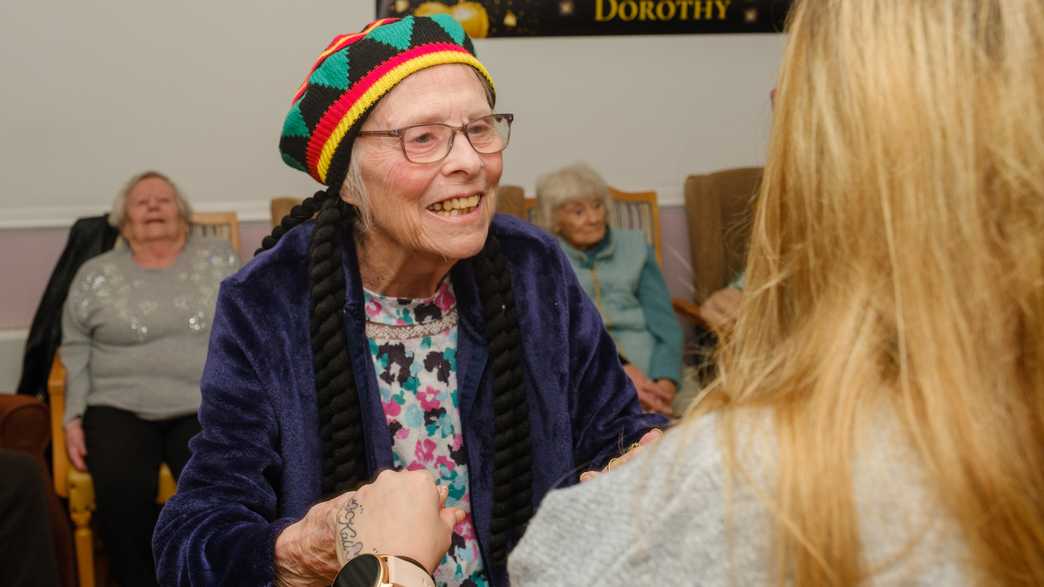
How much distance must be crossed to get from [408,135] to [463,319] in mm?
330

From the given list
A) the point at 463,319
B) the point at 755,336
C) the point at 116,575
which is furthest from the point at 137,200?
the point at 755,336

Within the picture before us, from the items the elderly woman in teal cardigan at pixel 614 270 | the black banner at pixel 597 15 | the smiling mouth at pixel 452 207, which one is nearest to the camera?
the smiling mouth at pixel 452 207

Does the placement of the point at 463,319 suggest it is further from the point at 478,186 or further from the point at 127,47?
the point at 127,47

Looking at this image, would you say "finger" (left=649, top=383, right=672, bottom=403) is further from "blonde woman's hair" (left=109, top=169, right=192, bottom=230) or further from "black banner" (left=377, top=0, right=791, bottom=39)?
"blonde woman's hair" (left=109, top=169, right=192, bottom=230)

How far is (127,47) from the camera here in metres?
4.14

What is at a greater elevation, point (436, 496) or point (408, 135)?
point (408, 135)

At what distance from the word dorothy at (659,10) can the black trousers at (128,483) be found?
263cm

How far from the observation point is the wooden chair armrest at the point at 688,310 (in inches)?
164

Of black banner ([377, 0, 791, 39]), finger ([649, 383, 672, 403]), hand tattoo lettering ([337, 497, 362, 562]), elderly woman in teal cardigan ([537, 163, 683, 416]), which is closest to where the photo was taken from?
hand tattoo lettering ([337, 497, 362, 562])

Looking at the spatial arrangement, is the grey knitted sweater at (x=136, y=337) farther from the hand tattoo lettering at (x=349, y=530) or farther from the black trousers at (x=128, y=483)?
the hand tattoo lettering at (x=349, y=530)

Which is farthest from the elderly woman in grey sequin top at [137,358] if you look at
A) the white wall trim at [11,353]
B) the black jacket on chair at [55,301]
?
the white wall trim at [11,353]

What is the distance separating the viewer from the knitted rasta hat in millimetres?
1499

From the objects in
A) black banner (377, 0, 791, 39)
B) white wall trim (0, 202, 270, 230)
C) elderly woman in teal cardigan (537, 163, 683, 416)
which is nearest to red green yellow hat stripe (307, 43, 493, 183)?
elderly woman in teal cardigan (537, 163, 683, 416)

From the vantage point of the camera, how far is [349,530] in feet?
3.89
